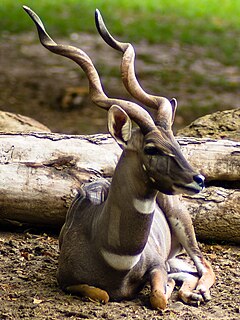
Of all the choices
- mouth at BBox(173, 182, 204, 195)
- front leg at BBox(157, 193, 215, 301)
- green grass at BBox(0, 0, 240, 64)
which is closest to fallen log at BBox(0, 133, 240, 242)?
front leg at BBox(157, 193, 215, 301)

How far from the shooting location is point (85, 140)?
21.4 feet

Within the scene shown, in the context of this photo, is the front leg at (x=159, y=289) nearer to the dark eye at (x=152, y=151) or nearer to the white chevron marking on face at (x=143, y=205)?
the white chevron marking on face at (x=143, y=205)

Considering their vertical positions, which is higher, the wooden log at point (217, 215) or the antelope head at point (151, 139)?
the antelope head at point (151, 139)

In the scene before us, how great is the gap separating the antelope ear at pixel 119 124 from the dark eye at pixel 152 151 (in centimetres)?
14

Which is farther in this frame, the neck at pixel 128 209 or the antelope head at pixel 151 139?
the neck at pixel 128 209

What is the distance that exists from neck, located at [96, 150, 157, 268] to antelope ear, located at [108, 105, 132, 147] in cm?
8

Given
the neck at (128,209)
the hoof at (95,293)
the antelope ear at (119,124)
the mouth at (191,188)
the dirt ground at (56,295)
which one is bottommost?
the dirt ground at (56,295)

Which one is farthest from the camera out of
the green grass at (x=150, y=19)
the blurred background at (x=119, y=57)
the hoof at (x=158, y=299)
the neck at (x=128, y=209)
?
the green grass at (x=150, y=19)

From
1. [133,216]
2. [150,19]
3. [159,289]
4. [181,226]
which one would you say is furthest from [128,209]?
[150,19]

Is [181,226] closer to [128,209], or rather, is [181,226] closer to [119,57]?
[128,209]

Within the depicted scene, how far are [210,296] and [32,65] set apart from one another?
813 cm

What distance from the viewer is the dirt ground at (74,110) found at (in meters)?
5.09

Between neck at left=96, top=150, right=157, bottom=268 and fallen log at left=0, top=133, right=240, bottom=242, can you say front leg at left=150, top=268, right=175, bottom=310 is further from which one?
fallen log at left=0, top=133, right=240, bottom=242

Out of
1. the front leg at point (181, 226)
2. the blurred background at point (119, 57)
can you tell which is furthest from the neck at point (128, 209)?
the blurred background at point (119, 57)
